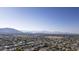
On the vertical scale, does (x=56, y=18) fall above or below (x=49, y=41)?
above
